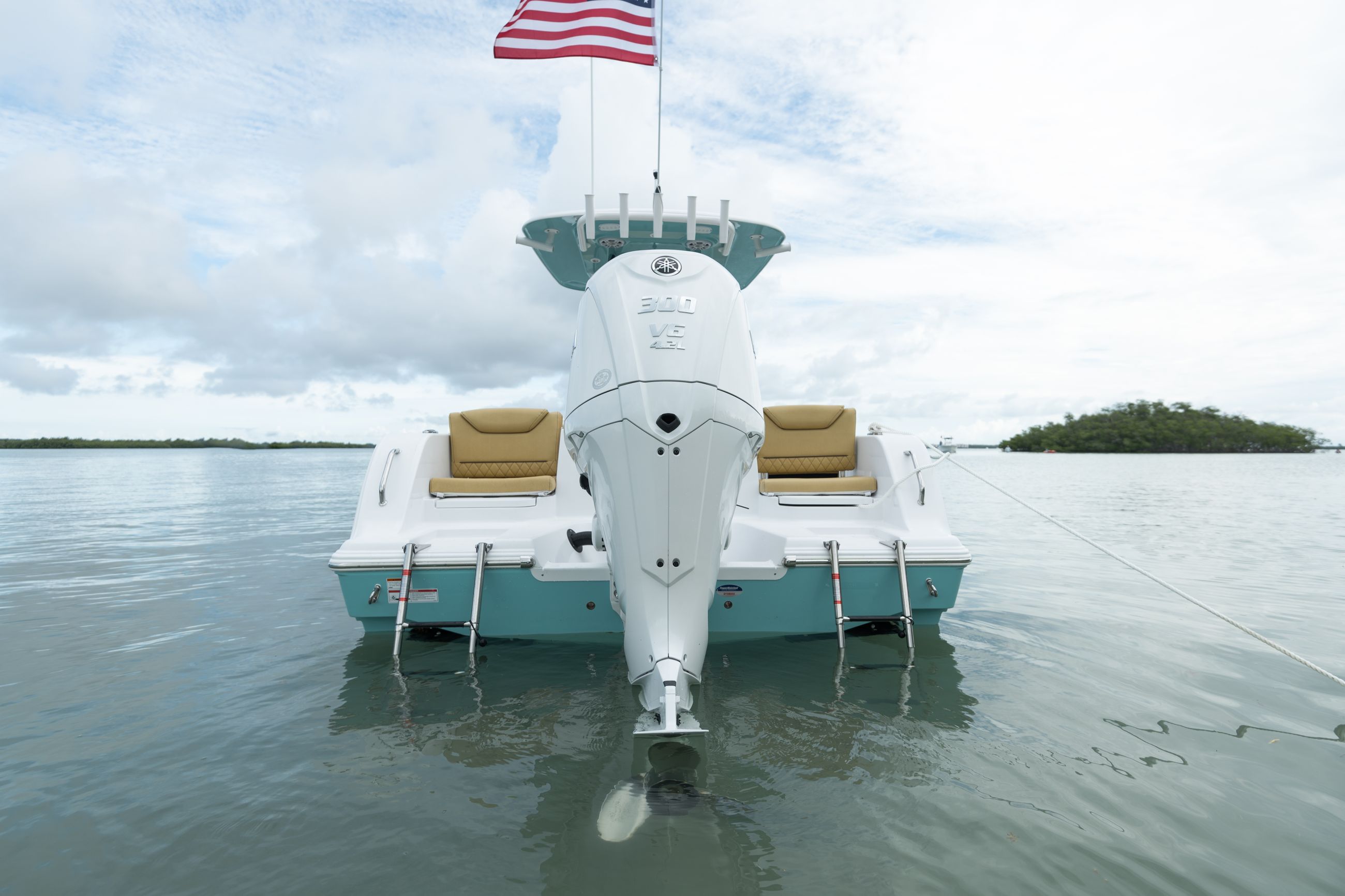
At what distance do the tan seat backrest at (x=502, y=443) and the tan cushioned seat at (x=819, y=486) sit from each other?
1.75 metres

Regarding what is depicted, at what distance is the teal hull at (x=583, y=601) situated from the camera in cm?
410

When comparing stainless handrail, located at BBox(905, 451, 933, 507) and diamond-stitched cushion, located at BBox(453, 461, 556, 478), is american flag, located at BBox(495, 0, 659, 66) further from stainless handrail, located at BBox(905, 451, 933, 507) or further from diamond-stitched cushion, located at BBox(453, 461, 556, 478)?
stainless handrail, located at BBox(905, 451, 933, 507)

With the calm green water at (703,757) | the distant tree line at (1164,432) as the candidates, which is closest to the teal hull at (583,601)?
the calm green water at (703,757)

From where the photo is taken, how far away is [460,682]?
3.95 metres

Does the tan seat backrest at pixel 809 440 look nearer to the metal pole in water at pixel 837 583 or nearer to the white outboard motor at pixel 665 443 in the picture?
the metal pole in water at pixel 837 583

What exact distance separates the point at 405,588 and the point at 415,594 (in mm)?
127

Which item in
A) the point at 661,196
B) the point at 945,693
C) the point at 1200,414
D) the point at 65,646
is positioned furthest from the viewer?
the point at 1200,414

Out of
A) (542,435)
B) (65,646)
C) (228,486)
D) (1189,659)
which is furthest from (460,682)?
(228,486)

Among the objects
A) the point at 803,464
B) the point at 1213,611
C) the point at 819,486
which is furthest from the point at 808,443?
the point at 1213,611

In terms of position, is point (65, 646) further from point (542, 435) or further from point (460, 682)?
point (542, 435)

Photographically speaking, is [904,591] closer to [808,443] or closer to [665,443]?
[808,443]

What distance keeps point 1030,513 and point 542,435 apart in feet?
37.0

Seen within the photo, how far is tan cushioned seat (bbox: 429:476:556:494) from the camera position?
516 cm

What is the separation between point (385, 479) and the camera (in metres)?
4.75
